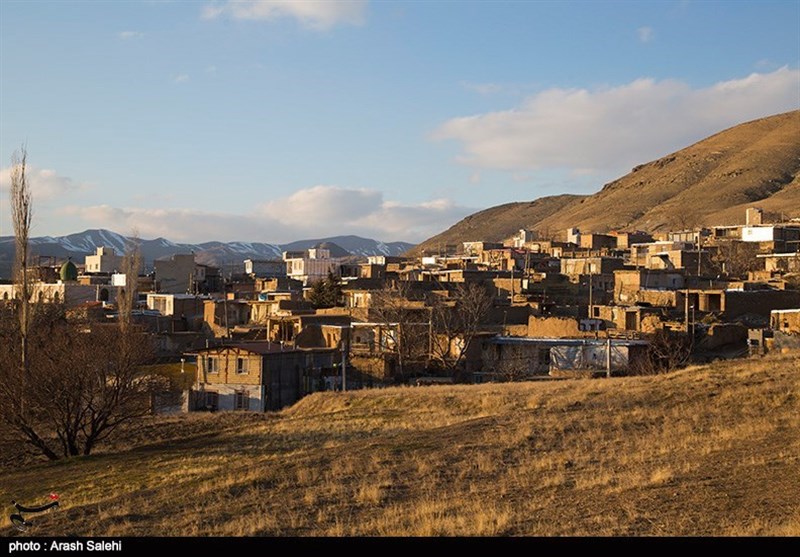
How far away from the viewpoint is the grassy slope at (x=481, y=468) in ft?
44.4

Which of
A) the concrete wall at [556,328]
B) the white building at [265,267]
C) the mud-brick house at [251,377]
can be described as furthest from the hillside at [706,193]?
the mud-brick house at [251,377]

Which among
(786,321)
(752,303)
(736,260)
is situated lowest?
(786,321)

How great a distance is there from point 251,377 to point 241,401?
4.15 ft

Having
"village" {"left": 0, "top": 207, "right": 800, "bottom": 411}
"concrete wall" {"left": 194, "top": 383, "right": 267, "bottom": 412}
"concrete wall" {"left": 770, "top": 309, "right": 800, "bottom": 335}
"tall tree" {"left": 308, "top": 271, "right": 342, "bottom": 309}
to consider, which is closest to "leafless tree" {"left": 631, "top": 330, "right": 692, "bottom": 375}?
"village" {"left": 0, "top": 207, "right": 800, "bottom": 411}

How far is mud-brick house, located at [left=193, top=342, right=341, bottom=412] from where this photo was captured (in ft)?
128

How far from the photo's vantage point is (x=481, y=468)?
60.2 ft

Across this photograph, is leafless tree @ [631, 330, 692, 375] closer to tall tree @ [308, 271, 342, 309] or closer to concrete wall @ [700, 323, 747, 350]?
concrete wall @ [700, 323, 747, 350]

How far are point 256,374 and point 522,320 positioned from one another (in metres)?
16.1

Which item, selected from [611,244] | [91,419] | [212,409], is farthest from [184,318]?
[611,244]

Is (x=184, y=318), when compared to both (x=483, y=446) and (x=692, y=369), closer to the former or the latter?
(x=692, y=369)

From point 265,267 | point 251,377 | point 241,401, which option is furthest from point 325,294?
point 265,267

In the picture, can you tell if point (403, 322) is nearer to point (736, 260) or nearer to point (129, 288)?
point (129, 288)

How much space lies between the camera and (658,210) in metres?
156

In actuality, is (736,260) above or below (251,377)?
above
